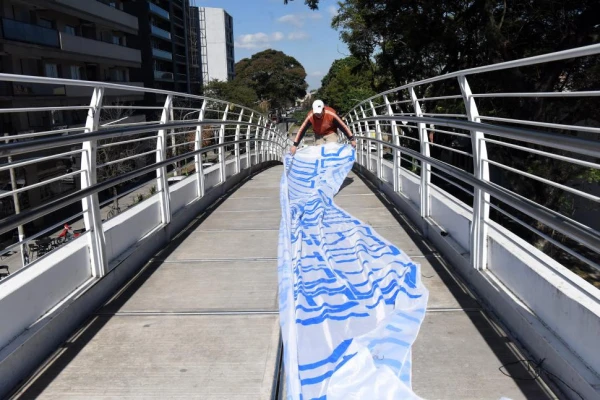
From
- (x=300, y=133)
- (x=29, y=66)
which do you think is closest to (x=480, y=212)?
(x=300, y=133)

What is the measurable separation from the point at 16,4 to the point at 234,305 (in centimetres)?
2963

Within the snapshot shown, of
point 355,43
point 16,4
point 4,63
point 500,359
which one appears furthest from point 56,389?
point 16,4

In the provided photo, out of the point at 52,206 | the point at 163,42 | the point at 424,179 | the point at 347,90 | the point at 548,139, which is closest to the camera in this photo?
the point at 548,139

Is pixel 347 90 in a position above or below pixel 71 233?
above

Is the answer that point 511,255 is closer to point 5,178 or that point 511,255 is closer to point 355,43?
point 5,178

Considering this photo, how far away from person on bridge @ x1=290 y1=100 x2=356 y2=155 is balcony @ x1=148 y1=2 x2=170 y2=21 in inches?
1951

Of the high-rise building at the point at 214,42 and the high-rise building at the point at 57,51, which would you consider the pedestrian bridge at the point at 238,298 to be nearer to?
the high-rise building at the point at 57,51

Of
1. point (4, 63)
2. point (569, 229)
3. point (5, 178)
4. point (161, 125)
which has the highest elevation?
point (4, 63)

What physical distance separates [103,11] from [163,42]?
23832mm

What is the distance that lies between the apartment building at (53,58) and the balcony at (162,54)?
11.2 meters

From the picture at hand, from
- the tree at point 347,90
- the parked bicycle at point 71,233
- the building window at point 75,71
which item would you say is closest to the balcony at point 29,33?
the building window at point 75,71

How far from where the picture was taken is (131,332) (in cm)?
333

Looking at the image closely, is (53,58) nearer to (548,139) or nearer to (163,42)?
(163,42)

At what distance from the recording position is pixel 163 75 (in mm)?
57156
